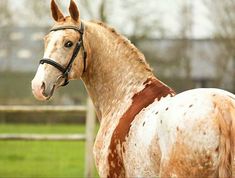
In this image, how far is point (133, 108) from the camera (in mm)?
4473

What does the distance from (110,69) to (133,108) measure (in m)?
0.54

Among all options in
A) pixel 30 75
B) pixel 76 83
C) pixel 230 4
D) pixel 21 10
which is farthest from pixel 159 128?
pixel 30 75

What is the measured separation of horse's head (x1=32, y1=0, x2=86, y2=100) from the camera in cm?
444

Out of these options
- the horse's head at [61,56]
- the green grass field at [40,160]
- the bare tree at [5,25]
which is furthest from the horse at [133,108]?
the bare tree at [5,25]

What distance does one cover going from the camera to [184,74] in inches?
1262

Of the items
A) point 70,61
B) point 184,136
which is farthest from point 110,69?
point 184,136

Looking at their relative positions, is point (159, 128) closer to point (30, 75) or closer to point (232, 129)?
point (232, 129)

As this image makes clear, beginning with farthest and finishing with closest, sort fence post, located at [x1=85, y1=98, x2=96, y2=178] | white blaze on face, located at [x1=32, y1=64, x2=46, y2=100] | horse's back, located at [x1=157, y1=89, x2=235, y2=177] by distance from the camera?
fence post, located at [x1=85, y1=98, x2=96, y2=178] < white blaze on face, located at [x1=32, y1=64, x2=46, y2=100] < horse's back, located at [x1=157, y1=89, x2=235, y2=177]

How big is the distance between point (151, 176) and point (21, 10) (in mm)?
24922

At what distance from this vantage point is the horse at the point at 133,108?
357 centimetres

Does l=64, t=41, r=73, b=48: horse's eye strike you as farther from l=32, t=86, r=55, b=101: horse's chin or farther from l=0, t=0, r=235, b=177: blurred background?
l=0, t=0, r=235, b=177: blurred background

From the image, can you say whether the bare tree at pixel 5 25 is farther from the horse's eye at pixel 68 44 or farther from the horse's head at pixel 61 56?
the horse's eye at pixel 68 44

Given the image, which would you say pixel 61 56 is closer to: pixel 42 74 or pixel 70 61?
Result: pixel 70 61

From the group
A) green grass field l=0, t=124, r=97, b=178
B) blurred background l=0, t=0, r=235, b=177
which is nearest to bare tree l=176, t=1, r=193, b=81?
blurred background l=0, t=0, r=235, b=177
